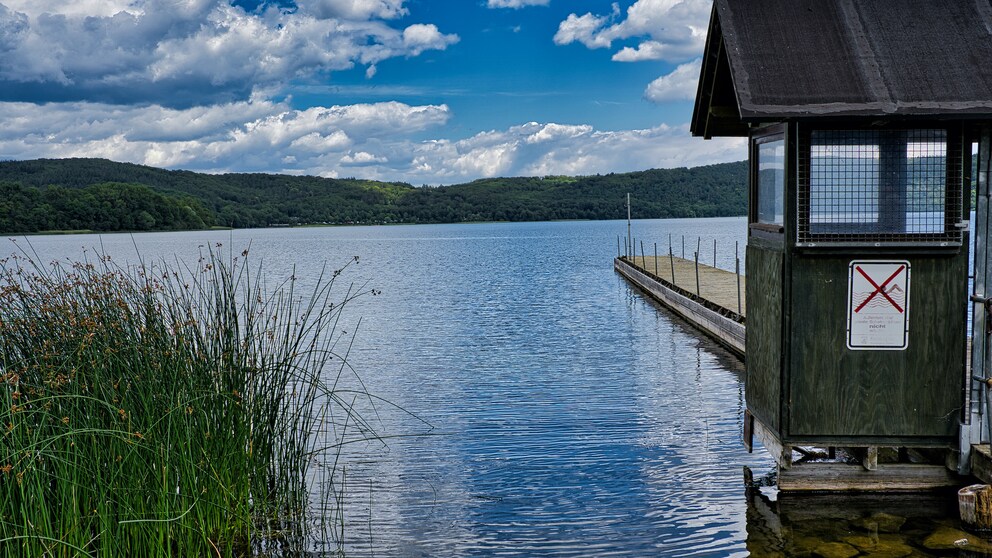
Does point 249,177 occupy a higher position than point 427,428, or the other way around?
point 249,177

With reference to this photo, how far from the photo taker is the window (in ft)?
20.6

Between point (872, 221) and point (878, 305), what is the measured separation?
57 cm

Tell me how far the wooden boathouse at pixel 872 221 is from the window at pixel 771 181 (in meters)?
0.03

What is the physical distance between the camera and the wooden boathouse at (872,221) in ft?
19.4

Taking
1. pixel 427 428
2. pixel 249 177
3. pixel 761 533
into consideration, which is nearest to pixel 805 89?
pixel 761 533

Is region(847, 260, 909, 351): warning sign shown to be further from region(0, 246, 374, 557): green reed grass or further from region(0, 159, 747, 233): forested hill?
region(0, 159, 747, 233): forested hill

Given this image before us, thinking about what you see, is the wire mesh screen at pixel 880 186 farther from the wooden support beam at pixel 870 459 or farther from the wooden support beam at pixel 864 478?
the wooden support beam at pixel 864 478

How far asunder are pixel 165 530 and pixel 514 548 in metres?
2.31

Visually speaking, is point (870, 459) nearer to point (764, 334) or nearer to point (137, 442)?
point (764, 334)

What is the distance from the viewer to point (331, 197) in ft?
412

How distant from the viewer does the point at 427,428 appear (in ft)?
32.1

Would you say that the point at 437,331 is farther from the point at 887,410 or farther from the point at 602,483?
the point at 887,410

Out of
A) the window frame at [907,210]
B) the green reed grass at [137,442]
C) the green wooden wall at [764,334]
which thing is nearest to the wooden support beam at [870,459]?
the green wooden wall at [764,334]

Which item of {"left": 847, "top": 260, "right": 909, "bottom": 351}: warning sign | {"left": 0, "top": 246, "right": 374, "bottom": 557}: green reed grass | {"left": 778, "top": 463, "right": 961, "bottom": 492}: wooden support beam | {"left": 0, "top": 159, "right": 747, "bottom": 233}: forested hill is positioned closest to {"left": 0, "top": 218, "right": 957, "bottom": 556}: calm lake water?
{"left": 778, "top": 463, "right": 961, "bottom": 492}: wooden support beam
